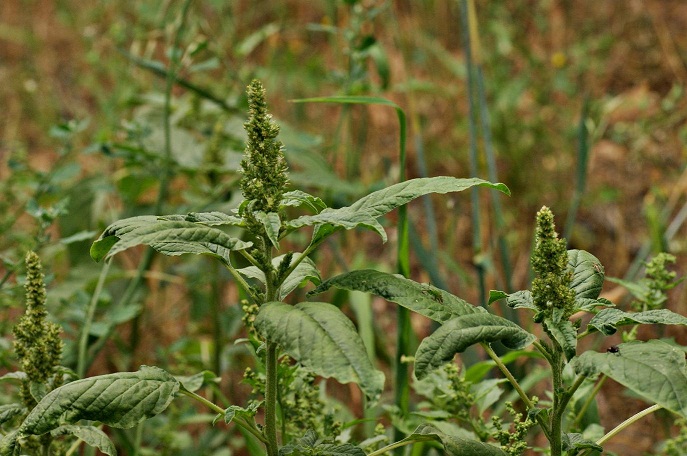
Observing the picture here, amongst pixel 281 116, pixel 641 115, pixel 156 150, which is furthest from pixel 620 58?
pixel 156 150

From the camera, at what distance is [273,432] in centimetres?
118

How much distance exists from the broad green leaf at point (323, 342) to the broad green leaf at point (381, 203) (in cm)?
11

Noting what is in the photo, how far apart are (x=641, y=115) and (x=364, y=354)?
9.88ft

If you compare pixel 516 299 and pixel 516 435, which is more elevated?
pixel 516 299

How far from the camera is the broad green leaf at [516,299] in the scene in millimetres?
1107

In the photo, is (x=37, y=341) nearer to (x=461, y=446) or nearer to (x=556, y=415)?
(x=461, y=446)

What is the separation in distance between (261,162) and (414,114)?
163 centimetres

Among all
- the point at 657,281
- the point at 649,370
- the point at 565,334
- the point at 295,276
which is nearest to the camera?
the point at 649,370

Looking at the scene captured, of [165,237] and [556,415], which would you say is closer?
[165,237]

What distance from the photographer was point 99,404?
1.03 m

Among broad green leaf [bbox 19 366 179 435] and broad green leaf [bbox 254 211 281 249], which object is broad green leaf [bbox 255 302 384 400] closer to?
broad green leaf [bbox 254 211 281 249]

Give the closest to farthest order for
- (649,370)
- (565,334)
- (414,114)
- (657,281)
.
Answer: (649,370) → (565,334) → (657,281) → (414,114)

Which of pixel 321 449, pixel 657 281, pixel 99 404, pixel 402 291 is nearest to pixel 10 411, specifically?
pixel 99 404

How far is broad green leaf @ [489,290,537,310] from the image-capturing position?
111cm
